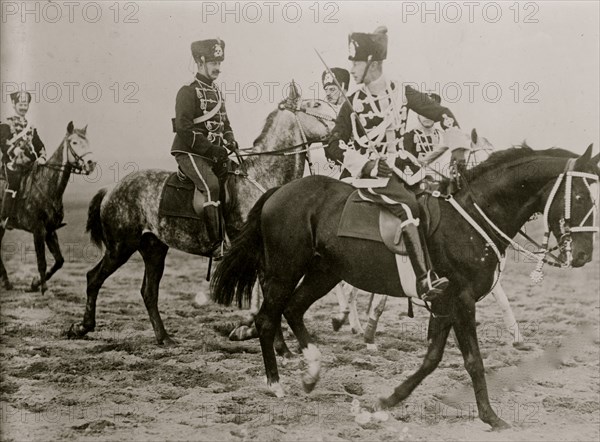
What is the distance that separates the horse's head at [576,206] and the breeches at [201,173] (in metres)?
2.98

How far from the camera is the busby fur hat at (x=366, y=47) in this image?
6.16 metres

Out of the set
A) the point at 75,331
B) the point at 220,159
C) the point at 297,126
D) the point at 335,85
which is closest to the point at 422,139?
the point at 335,85

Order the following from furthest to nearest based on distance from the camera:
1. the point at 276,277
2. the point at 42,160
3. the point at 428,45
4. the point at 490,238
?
1. the point at 42,160
2. the point at 428,45
3. the point at 276,277
4. the point at 490,238

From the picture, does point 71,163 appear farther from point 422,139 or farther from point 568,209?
point 568,209

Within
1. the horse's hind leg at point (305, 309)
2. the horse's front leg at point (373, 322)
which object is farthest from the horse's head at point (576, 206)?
the horse's front leg at point (373, 322)

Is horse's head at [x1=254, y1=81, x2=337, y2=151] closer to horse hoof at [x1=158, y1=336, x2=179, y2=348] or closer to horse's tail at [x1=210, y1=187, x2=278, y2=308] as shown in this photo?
horse's tail at [x1=210, y1=187, x2=278, y2=308]

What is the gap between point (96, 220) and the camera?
770cm

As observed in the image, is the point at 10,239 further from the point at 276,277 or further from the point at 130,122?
the point at 276,277

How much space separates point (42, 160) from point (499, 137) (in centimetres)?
459

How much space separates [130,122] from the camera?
7039 mm

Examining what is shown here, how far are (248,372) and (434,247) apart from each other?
6.57 feet

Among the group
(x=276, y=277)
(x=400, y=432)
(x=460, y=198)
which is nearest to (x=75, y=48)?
(x=276, y=277)

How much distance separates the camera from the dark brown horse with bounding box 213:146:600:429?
559cm

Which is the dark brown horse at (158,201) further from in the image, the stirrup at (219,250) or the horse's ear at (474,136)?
the horse's ear at (474,136)
